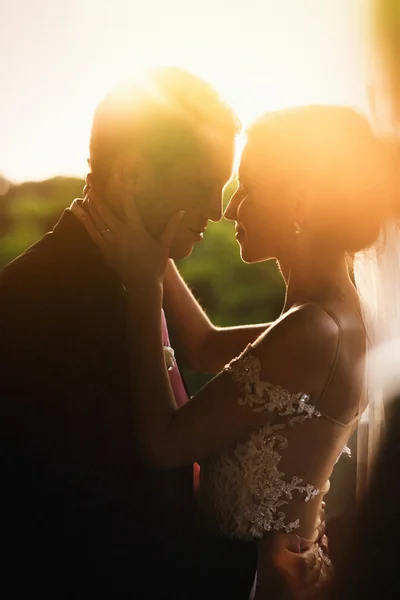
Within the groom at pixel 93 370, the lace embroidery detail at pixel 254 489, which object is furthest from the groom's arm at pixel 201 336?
the groom at pixel 93 370

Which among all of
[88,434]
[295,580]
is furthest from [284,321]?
[295,580]

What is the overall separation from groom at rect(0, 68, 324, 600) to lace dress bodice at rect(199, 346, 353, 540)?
0.16 metres

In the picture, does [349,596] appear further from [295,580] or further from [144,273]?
[144,273]

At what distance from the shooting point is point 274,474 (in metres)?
1.21

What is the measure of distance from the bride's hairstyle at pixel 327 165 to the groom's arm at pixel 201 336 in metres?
0.40

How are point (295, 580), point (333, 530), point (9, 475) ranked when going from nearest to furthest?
point (9, 475) → point (295, 580) → point (333, 530)

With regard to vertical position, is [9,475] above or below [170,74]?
below

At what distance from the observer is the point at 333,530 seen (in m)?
1.40

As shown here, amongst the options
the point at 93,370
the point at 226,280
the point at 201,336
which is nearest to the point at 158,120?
the point at 93,370

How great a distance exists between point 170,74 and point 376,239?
0.49 metres

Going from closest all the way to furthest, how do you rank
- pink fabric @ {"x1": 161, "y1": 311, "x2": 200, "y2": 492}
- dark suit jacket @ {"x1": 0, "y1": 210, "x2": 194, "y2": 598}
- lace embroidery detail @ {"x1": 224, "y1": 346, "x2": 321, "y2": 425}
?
dark suit jacket @ {"x1": 0, "y1": 210, "x2": 194, "y2": 598} < lace embroidery detail @ {"x1": 224, "y1": 346, "x2": 321, "y2": 425} < pink fabric @ {"x1": 161, "y1": 311, "x2": 200, "y2": 492}

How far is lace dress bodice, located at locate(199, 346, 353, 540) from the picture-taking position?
1.20 meters

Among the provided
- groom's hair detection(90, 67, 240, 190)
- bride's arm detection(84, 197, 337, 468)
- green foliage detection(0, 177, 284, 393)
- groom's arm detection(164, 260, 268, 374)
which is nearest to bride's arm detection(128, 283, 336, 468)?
bride's arm detection(84, 197, 337, 468)

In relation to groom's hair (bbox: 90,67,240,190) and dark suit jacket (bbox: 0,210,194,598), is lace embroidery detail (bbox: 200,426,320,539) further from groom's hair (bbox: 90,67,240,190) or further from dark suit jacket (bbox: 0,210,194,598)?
groom's hair (bbox: 90,67,240,190)
